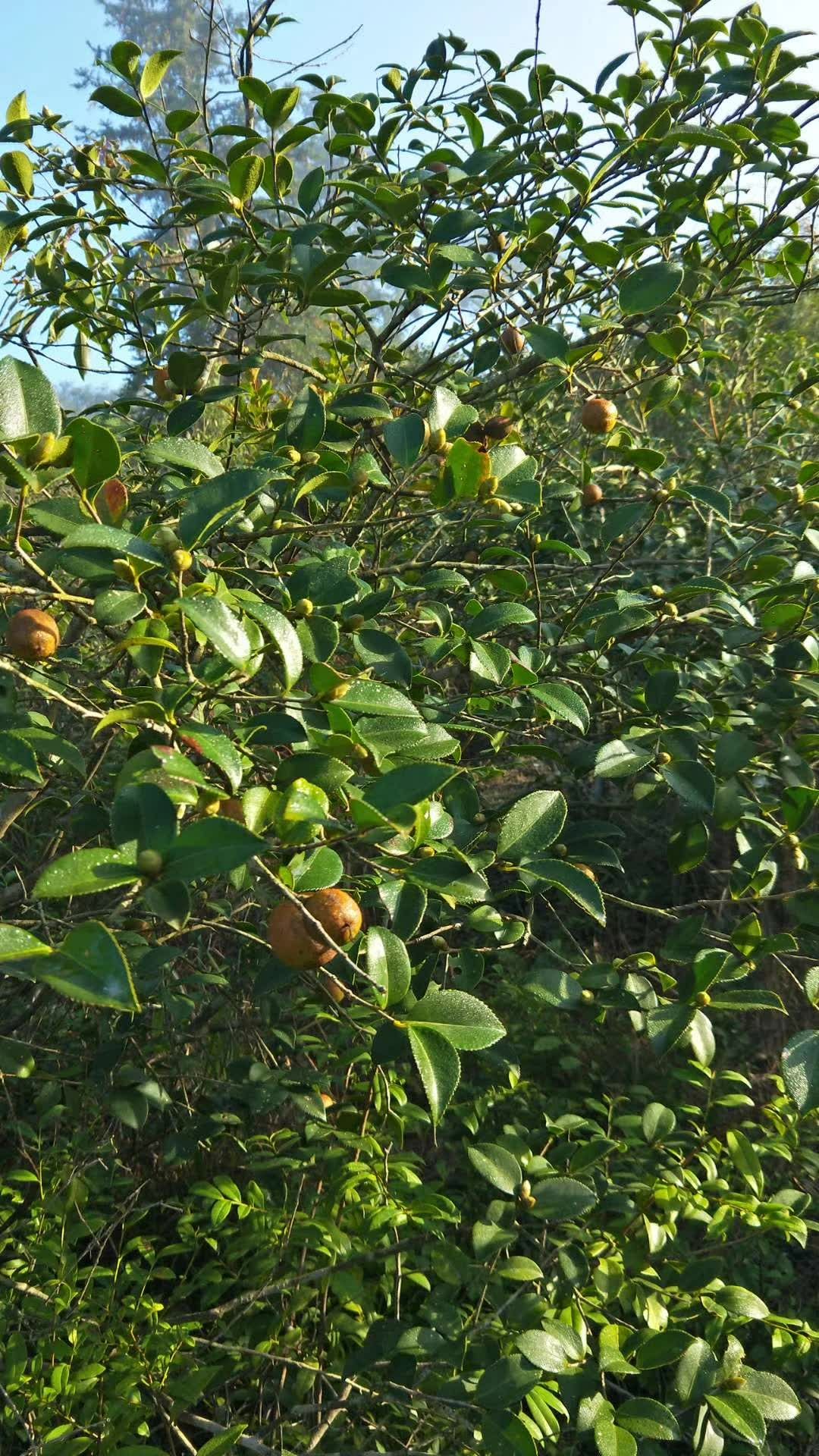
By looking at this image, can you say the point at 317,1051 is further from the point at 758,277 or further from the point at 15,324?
the point at 758,277

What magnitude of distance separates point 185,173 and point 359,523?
2.79 ft

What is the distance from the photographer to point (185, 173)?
1634 millimetres

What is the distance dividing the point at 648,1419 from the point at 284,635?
38.1 inches

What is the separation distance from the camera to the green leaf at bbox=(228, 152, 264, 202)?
4.24 ft

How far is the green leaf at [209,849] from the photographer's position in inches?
26.0

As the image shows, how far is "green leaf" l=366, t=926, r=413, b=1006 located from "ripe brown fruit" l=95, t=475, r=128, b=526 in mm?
529

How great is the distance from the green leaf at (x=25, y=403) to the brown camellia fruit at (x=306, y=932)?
47 cm

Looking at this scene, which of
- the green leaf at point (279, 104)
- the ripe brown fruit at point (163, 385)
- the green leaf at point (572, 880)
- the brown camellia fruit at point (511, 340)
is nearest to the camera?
the green leaf at point (572, 880)

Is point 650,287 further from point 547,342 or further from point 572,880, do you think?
Answer: point 572,880

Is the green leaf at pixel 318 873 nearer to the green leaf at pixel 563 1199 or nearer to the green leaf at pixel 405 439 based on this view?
the green leaf at pixel 405 439

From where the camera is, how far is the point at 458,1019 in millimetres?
788

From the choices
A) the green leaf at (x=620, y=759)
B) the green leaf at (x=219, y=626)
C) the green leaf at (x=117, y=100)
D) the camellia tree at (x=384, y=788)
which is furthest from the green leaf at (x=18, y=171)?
the green leaf at (x=620, y=759)

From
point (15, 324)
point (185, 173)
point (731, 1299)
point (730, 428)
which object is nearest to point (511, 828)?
point (731, 1299)

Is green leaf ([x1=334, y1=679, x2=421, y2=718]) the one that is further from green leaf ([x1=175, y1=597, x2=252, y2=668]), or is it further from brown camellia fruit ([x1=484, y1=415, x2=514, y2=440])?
brown camellia fruit ([x1=484, y1=415, x2=514, y2=440])
